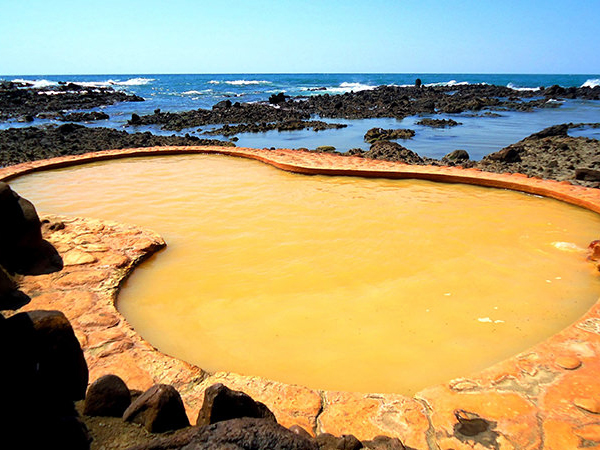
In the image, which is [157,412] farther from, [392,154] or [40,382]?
[392,154]

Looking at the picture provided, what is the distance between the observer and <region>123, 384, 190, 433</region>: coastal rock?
1.60 metres

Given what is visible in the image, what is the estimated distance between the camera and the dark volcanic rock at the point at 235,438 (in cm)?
133

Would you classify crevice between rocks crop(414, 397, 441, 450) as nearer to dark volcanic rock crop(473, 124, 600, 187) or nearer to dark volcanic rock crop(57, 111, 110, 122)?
dark volcanic rock crop(473, 124, 600, 187)

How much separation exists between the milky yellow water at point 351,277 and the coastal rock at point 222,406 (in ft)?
3.44

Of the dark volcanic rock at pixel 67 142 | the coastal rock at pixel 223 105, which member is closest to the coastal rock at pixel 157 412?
the dark volcanic rock at pixel 67 142

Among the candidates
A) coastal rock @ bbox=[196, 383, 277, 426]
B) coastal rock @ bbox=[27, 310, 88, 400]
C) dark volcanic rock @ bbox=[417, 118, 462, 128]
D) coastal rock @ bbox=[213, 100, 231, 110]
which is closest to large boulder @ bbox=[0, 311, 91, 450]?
coastal rock @ bbox=[27, 310, 88, 400]

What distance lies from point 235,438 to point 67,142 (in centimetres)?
1479

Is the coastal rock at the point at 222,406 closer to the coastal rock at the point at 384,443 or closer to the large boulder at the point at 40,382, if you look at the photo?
the large boulder at the point at 40,382

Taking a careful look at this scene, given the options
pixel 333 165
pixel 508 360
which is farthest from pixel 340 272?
pixel 333 165

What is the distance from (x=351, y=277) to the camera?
412 centimetres

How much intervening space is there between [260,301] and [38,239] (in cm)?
235

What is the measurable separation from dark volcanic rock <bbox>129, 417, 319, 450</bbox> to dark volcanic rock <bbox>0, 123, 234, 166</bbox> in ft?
38.9

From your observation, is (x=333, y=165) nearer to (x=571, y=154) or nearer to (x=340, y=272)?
(x=340, y=272)

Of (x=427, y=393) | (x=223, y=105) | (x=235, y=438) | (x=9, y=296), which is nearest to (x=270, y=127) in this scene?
(x=223, y=105)
